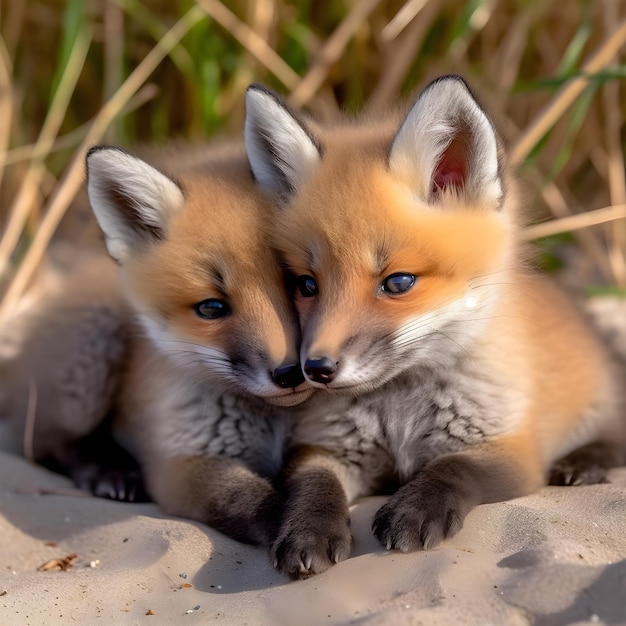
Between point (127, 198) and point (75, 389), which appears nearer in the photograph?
point (127, 198)

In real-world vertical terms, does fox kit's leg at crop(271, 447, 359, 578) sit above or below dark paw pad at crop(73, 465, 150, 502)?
above

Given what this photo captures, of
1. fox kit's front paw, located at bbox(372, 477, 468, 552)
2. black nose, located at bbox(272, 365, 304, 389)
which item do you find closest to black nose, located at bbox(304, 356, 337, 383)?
black nose, located at bbox(272, 365, 304, 389)

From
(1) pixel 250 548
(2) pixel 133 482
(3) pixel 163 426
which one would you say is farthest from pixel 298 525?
(2) pixel 133 482

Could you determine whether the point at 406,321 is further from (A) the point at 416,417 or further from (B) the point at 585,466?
(B) the point at 585,466

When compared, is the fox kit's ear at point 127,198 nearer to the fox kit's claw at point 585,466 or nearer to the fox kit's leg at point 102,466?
the fox kit's leg at point 102,466

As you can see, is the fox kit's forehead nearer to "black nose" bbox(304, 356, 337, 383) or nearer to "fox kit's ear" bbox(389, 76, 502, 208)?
"fox kit's ear" bbox(389, 76, 502, 208)

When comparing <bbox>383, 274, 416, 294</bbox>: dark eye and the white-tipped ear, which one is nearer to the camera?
<bbox>383, 274, 416, 294</bbox>: dark eye

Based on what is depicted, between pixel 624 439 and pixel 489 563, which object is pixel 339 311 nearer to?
pixel 489 563

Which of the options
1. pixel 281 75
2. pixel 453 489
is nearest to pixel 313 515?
pixel 453 489
